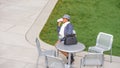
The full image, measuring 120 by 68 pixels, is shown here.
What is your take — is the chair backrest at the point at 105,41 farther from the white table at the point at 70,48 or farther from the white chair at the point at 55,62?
the white chair at the point at 55,62

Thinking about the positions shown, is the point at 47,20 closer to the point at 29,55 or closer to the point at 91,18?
the point at 91,18

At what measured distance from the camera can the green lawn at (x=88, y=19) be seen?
11.9 metres

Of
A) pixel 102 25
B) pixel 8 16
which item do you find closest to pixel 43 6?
pixel 8 16

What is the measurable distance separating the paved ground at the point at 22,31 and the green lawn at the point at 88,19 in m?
0.42

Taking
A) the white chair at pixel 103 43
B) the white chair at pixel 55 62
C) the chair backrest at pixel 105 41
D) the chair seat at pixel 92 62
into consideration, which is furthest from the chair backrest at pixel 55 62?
the chair backrest at pixel 105 41

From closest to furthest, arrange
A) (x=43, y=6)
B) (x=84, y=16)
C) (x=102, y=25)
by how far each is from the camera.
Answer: (x=102, y=25), (x=84, y=16), (x=43, y=6)

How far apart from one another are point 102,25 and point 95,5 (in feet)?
9.42

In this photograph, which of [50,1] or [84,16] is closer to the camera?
[84,16]

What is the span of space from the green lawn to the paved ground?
42cm

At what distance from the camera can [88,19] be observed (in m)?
14.0

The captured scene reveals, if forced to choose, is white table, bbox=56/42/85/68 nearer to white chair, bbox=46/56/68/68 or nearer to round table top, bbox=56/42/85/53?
round table top, bbox=56/42/85/53

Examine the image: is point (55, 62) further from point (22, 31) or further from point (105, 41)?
point (22, 31)

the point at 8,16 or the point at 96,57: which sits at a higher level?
the point at 96,57

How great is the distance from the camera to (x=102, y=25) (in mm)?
13281
